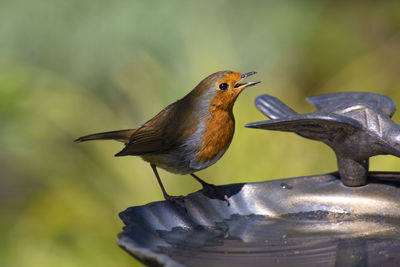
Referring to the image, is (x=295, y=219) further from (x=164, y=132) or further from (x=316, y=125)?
(x=164, y=132)

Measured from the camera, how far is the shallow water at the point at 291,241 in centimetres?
183

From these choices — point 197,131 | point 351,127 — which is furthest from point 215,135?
point 351,127

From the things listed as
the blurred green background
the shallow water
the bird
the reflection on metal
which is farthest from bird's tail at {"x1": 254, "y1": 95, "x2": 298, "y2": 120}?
the blurred green background

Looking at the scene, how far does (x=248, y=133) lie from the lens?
4473mm

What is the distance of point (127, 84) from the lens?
203 inches

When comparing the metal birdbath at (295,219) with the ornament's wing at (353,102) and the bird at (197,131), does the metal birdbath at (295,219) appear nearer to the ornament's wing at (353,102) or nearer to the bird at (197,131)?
the ornament's wing at (353,102)

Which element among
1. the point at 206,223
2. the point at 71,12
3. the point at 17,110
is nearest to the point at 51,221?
the point at 17,110

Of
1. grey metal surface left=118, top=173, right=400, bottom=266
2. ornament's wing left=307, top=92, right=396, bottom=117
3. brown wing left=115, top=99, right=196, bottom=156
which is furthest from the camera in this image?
brown wing left=115, top=99, right=196, bottom=156

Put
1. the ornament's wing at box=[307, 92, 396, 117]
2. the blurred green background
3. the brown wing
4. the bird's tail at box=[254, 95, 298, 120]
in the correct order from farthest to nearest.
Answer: the blurred green background → the brown wing → the bird's tail at box=[254, 95, 298, 120] → the ornament's wing at box=[307, 92, 396, 117]

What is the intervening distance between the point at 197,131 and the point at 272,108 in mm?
328

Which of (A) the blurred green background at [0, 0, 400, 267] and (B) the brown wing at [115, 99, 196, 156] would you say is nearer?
(B) the brown wing at [115, 99, 196, 156]

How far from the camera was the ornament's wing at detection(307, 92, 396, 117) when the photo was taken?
2.32 m

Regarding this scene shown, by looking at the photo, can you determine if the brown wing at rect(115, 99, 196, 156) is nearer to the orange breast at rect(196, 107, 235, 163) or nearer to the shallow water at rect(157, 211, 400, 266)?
the orange breast at rect(196, 107, 235, 163)

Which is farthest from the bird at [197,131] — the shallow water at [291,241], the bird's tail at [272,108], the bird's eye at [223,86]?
the shallow water at [291,241]
